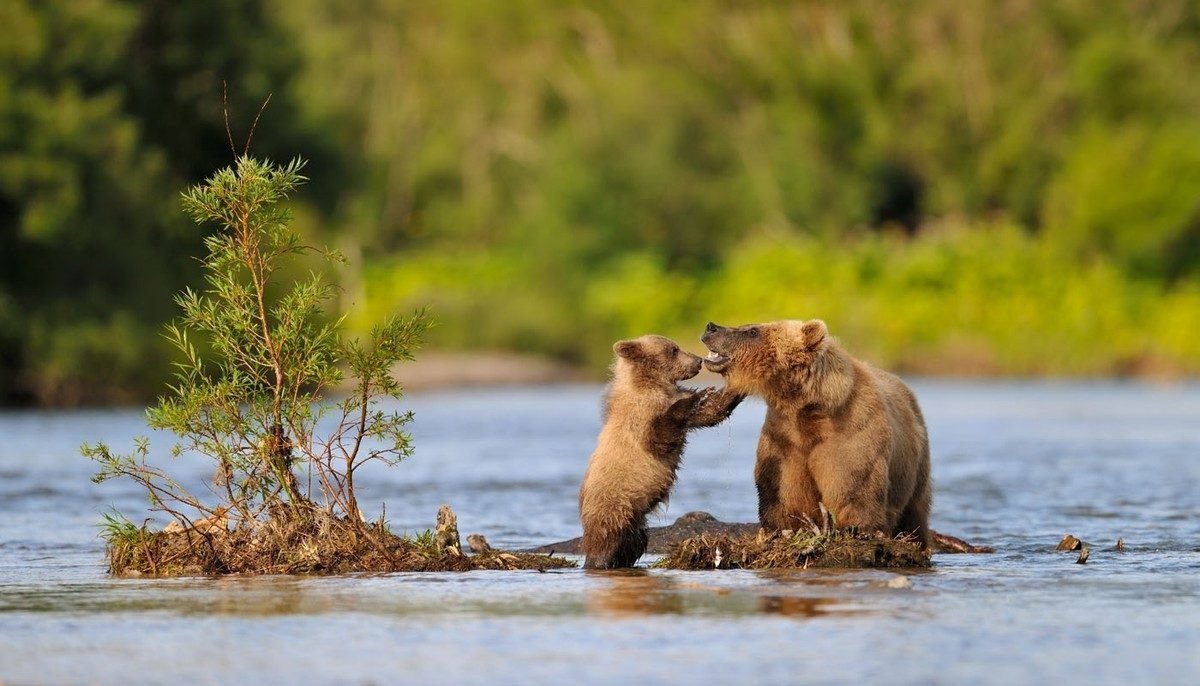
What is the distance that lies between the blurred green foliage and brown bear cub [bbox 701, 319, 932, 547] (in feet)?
81.0

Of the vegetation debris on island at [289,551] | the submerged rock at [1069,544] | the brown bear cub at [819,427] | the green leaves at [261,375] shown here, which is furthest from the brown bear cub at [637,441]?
the submerged rock at [1069,544]

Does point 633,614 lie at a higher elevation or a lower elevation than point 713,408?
lower

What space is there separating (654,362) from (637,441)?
0.57 metres

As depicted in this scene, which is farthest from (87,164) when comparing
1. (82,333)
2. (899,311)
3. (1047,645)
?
(1047,645)

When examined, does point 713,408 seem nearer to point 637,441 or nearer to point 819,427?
point 637,441

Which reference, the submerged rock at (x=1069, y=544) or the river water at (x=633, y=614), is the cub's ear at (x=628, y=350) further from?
the submerged rock at (x=1069, y=544)

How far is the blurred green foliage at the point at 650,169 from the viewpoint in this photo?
35.3 meters

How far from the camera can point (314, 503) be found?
11836mm

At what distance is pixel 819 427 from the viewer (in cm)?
1123

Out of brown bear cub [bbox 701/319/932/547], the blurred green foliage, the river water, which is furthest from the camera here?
the blurred green foliage

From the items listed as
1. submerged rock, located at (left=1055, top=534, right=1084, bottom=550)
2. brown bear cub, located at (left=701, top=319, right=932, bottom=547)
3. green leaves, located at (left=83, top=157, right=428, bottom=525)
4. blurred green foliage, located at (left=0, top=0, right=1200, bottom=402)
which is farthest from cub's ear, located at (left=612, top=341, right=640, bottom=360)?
blurred green foliage, located at (left=0, top=0, right=1200, bottom=402)

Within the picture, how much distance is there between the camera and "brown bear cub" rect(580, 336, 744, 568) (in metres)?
11.5

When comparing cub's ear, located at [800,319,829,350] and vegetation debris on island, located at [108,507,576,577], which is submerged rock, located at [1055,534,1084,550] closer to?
cub's ear, located at [800,319,829,350]

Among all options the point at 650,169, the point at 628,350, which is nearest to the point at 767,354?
the point at 628,350
